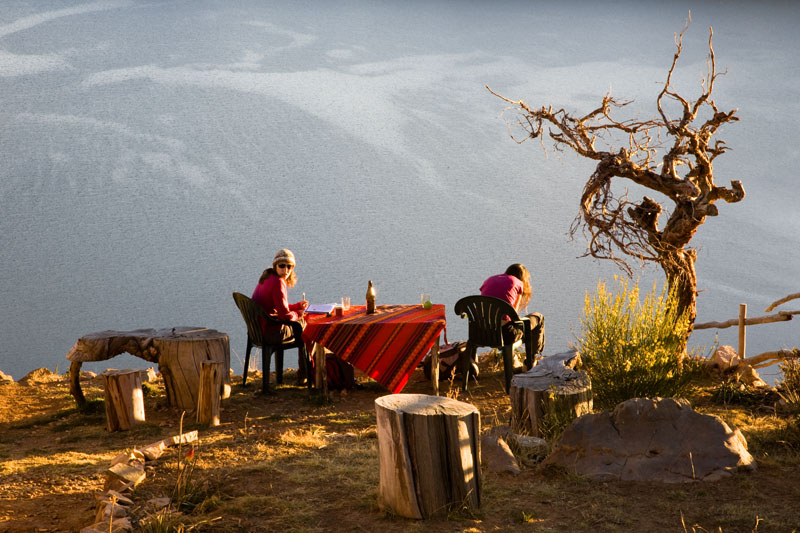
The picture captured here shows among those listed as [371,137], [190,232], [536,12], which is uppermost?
[536,12]

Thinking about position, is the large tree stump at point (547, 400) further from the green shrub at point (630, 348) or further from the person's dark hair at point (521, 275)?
the person's dark hair at point (521, 275)

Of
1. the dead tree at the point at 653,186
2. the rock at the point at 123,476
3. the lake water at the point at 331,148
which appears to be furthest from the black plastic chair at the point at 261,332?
the lake water at the point at 331,148

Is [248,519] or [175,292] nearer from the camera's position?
[248,519]

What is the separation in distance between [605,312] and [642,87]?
8.16 metres

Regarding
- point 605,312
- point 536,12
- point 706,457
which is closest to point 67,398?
point 605,312

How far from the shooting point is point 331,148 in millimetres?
11469

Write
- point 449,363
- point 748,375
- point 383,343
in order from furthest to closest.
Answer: point 449,363 < point 748,375 < point 383,343

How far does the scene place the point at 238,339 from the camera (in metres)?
10.5

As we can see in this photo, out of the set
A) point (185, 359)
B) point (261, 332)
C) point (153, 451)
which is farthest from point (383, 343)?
point (153, 451)

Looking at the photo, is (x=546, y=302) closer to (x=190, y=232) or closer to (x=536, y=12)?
(x=536, y=12)

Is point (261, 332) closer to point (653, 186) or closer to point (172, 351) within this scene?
point (172, 351)

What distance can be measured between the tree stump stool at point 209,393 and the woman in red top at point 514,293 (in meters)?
2.03

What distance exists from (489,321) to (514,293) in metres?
0.30

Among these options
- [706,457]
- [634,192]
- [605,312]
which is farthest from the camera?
[634,192]
